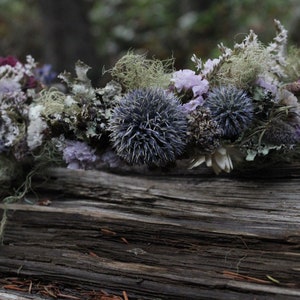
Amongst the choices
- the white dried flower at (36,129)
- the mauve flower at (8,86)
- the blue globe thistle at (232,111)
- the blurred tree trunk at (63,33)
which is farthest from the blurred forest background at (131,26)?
the blue globe thistle at (232,111)

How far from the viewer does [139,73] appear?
1.91 m

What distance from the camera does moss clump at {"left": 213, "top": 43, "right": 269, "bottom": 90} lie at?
1829 mm

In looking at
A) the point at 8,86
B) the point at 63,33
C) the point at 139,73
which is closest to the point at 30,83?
the point at 8,86

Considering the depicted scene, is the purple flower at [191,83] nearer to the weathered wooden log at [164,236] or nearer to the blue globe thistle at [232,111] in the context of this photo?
the blue globe thistle at [232,111]

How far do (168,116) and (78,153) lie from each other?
1.54ft

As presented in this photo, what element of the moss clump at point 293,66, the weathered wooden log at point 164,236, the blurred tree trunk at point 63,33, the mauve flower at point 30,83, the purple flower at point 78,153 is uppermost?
the blurred tree trunk at point 63,33

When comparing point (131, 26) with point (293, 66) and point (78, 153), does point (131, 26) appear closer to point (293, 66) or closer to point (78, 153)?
point (293, 66)

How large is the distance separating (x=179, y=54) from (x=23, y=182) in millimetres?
5704

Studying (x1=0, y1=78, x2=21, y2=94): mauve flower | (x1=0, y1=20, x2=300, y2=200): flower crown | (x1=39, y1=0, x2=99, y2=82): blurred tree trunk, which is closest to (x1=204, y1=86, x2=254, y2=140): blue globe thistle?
(x1=0, y1=20, x2=300, y2=200): flower crown

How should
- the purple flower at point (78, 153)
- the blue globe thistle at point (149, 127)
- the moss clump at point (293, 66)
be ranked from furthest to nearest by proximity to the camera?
1. the moss clump at point (293, 66)
2. the purple flower at point (78, 153)
3. the blue globe thistle at point (149, 127)

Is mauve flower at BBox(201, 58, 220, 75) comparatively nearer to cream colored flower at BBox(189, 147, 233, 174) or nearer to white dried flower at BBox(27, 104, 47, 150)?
cream colored flower at BBox(189, 147, 233, 174)

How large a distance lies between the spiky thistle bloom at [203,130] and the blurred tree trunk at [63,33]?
15.7 feet

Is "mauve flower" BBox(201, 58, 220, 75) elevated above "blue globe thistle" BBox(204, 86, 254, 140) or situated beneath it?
elevated above

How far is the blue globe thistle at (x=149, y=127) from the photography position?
5.64ft
